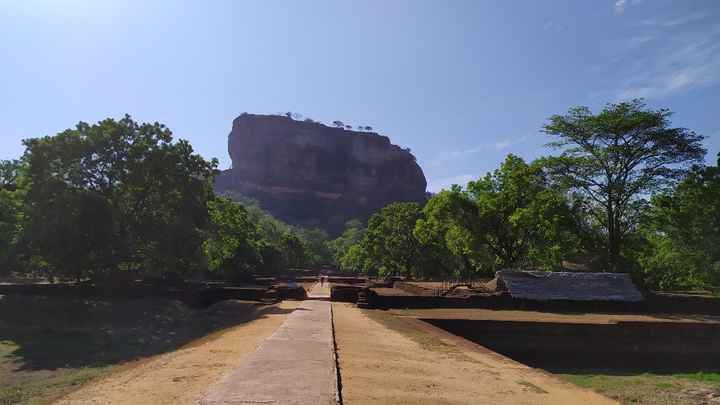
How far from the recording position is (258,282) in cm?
4222

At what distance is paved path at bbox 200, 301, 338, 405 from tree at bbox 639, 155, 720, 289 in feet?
81.7

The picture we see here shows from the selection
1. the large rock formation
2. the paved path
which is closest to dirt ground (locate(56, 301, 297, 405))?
the paved path

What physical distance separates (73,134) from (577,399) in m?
22.7

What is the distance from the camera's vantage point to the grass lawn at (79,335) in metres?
10.5

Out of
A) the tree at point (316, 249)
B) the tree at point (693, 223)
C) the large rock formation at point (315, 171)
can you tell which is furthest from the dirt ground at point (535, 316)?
the large rock formation at point (315, 171)

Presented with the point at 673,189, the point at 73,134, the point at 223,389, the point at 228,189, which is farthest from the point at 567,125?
the point at 228,189

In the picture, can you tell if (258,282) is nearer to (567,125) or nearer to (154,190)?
(154,190)

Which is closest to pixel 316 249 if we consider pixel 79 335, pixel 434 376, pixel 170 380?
pixel 79 335

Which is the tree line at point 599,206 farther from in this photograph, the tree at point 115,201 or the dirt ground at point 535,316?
the tree at point 115,201

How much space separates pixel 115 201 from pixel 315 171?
151 m

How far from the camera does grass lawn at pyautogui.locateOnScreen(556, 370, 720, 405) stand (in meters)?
11.3

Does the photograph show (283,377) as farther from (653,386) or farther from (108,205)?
(108,205)

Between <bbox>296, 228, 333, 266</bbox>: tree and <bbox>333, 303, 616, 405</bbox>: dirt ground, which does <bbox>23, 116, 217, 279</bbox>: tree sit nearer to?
<bbox>333, 303, 616, 405</bbox>: dirt ground

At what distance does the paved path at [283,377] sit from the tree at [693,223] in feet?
81.7
